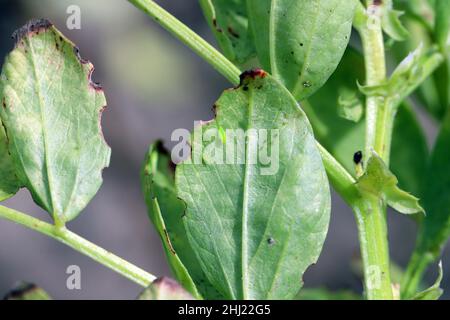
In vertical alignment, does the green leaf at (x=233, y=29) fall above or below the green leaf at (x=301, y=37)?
above

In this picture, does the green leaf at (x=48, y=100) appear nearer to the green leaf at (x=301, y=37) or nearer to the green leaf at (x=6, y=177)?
the green leaf at (x=6, y=177)

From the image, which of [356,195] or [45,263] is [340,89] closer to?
[356,195]

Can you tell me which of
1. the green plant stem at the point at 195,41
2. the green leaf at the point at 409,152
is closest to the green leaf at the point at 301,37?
the green plant stem at the point at 195,41

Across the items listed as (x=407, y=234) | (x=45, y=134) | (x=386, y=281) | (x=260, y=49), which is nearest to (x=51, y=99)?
(x=45, y=134)

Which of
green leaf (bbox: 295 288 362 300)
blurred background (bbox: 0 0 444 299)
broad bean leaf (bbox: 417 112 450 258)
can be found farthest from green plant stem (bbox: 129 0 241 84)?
blurred background (bbox: 0 0 444 299)

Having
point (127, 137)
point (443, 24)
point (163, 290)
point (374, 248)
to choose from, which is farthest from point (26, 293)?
point (127, 137)

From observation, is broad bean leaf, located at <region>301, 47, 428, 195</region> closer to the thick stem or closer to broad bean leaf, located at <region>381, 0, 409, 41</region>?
broad bean leaf, located at <region>381, 0, 409, 41</region>

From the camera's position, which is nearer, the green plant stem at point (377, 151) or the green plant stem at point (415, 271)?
the green plant stem at point (377, 151)
